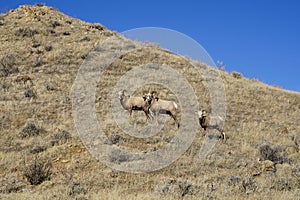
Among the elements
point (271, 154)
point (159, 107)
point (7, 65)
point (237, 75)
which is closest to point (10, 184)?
point (271, 154)

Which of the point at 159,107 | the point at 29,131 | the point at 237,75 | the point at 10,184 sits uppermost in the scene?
the point at 237,75

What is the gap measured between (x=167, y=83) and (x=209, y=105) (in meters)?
4.46

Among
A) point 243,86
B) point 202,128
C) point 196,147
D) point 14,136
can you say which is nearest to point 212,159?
point 196,147

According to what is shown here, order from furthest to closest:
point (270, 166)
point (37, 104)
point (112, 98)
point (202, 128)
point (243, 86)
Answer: point (243, 86) → point (112, 98) → point (37, 104) → point (202, 128) → point (270, 166)

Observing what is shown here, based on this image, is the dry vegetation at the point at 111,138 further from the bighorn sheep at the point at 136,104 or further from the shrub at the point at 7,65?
the bighorn sheep at the point at 136,104

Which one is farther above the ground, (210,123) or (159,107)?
(159,107)

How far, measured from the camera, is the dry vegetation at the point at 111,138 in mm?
11023

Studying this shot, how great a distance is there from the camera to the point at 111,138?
53.6 feet

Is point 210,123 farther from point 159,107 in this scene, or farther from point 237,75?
point 237,75

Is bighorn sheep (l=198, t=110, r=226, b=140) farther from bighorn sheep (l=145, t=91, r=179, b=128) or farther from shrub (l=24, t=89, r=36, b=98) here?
shrub (l=24, t=89, r=36, b=98)

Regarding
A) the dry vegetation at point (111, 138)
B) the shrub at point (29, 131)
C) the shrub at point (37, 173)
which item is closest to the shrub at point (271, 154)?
the dry vegetation at point (111, 138)

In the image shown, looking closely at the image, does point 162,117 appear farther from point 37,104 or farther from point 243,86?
point 243,86

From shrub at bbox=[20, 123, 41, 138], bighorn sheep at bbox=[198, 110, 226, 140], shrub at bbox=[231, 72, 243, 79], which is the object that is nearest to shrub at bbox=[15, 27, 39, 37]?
shrub at bbox=[231, 72, 243, 79]

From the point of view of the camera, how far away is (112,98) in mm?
24000
